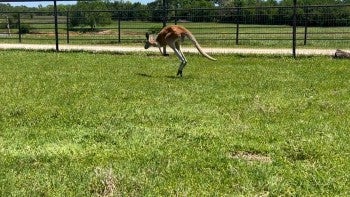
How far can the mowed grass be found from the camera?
16.0 feet

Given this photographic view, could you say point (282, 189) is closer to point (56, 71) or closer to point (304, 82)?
point (304, 82)

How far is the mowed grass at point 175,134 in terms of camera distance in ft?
16.0

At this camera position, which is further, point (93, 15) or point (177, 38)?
point (93, 15)

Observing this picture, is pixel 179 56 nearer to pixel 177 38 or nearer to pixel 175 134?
pixel 177 38

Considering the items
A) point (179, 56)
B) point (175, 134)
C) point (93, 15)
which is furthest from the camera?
point (93, 15)

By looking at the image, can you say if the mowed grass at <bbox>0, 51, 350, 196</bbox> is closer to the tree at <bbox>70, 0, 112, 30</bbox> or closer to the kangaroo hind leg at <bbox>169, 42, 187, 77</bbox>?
the kangaroo hind leg at <bbox>169, 42, 187, 77</bbox>

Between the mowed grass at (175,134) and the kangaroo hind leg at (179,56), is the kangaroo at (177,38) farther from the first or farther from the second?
the mowed grass at (175,134)

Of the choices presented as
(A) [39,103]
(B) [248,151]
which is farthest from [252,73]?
(B) [248,151]

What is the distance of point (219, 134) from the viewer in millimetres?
6586

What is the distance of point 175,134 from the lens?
663cm

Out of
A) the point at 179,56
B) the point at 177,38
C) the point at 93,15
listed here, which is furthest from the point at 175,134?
the point at 93,15

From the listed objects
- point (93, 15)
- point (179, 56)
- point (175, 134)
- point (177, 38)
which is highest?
point (93, 15)

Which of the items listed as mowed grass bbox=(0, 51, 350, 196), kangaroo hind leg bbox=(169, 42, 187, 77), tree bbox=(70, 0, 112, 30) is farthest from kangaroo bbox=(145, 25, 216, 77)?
tree bbox=(70, 0, 112, 30)

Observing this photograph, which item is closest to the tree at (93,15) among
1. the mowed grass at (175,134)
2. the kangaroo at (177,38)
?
the kangaroo at (177,38)
